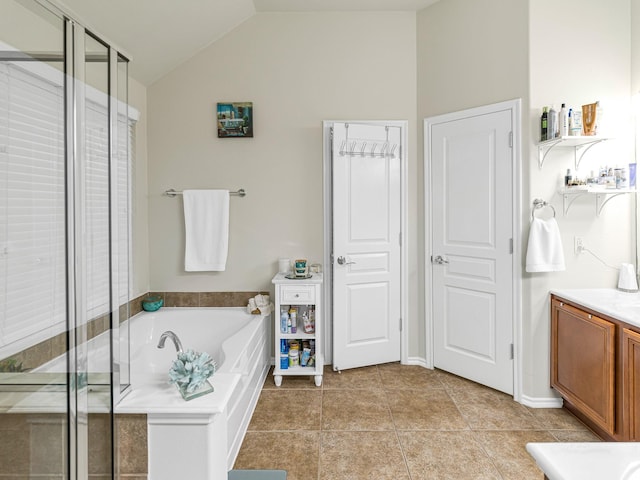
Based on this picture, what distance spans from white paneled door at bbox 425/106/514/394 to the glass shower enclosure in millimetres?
2546

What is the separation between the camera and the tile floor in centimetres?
201

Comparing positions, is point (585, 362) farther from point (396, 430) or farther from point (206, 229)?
point (206, 229)

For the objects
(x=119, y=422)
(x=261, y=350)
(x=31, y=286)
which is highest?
(x=31, y=286)

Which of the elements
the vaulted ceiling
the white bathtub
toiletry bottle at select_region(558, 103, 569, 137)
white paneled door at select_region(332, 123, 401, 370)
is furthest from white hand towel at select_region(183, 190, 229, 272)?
toiletry bottle at select_region(558, 103, 569, 137)

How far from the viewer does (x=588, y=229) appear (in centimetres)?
263

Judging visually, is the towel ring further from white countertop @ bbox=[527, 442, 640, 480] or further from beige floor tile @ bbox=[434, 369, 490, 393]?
white countertop @ bbox=[527, 442, 640, 480]

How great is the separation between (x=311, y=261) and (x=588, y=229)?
2.10m

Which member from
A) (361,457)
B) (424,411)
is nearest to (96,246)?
(361,457)

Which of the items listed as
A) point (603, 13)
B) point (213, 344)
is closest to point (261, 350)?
point (213, 344)

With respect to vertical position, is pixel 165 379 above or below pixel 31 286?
below

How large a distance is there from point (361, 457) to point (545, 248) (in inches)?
69.8

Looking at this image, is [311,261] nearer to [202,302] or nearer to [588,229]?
[202,302]

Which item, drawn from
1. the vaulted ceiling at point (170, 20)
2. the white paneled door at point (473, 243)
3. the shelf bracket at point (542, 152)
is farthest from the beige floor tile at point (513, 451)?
the vaulted ceiling at point (170, 20)

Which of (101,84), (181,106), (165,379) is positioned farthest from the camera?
(181,106)
